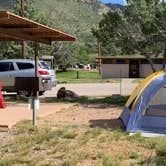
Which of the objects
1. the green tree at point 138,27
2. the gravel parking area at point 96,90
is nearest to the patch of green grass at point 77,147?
the green tree at point 138,27

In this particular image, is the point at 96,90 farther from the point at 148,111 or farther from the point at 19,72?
the point at 148,111

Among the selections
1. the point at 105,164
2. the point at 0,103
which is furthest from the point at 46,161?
the point at 0,103

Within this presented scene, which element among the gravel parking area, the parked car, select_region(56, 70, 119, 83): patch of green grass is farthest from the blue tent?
select_region(56, 70, 119, 83): patch of green grass

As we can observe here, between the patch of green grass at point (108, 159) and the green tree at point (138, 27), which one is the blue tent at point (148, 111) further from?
the green tree at point (138, 27)

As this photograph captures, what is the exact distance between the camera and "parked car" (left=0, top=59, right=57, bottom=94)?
69.7ft

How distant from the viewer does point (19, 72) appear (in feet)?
71.4

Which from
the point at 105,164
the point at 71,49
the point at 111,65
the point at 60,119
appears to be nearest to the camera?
the point at 105,164

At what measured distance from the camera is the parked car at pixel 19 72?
2124 centimetres

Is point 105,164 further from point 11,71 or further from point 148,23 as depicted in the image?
point 11,71

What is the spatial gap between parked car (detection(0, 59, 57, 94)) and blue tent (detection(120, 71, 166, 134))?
1027 cm

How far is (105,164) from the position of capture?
7293 mm

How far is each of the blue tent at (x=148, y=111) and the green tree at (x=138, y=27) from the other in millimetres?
6763

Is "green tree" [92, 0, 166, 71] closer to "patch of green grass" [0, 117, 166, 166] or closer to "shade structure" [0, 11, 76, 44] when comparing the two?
"shade structure" [0, 11, 76, 44]

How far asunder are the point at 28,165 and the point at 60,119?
5.64 metres
